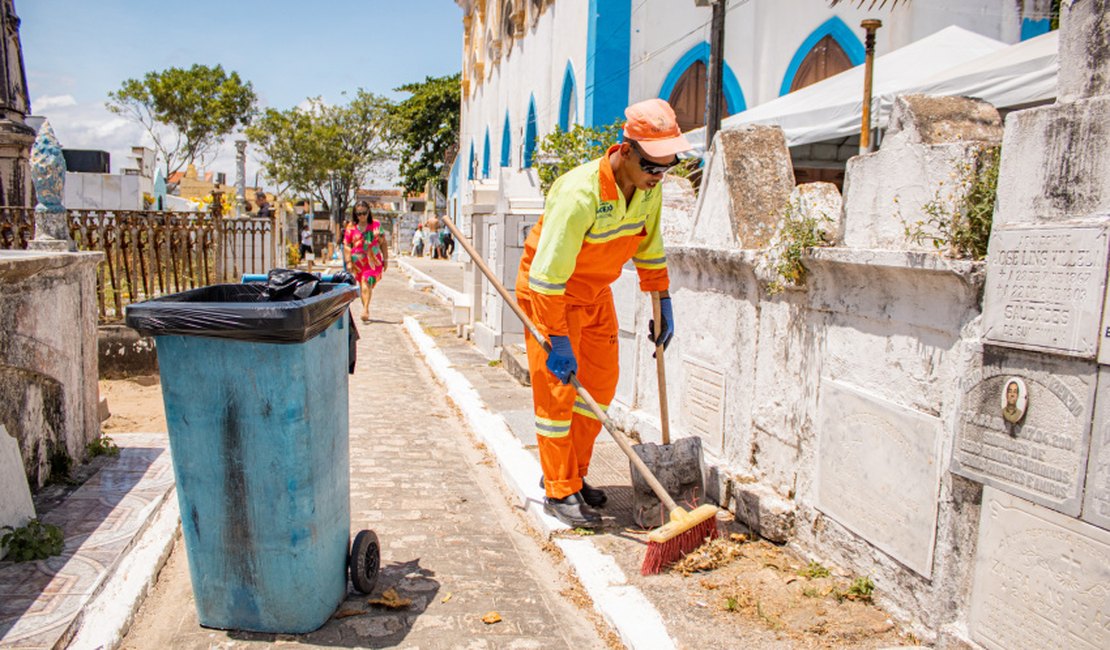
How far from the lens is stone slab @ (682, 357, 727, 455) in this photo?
15.6 ft

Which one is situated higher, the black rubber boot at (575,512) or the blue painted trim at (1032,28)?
the blue painted trim at (1032,28)

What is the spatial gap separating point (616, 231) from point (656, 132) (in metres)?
0.54

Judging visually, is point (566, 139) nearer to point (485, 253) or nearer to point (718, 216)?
point (485, 253)

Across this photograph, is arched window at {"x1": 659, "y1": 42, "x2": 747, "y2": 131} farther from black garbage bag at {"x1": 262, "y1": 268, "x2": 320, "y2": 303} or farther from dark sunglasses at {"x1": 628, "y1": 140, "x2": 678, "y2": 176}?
black garbage bag at {"x1": 262, "y1": 268, "x2": 320, "y2": 303}

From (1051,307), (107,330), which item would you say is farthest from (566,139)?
(1051,307)

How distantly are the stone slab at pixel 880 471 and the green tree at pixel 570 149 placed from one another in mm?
8326

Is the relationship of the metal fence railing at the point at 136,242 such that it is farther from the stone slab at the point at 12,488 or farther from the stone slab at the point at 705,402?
the stone slab at the point at 705,402

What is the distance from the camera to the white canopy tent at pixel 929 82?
693 cm

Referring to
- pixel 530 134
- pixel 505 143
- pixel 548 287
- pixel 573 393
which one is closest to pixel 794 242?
pixel 548 287

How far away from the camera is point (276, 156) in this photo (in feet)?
155

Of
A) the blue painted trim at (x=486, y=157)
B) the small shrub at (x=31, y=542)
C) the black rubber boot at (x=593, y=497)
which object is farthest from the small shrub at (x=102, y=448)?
the blue painted trim at (x=486, y=157)

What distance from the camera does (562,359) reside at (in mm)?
4020

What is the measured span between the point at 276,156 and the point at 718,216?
4625 centimetres

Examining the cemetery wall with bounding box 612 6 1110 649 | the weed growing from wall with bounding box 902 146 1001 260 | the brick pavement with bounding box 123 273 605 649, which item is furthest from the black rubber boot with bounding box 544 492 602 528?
the weed growing from wall with bounding box 902 146 1001 260
